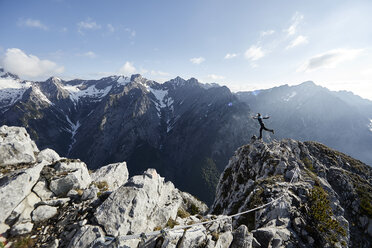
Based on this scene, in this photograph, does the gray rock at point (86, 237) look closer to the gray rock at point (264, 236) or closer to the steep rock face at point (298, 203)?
the gray rock at point (264, 236)

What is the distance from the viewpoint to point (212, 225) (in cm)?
1155

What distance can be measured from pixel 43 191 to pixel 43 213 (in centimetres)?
238

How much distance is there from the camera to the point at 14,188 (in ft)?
34.1

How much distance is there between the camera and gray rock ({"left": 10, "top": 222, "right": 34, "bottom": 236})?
9094mm

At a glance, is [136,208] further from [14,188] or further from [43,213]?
[14,188]

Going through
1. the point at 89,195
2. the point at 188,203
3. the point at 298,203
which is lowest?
the point at 188,203

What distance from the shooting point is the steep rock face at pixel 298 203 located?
12664 mm

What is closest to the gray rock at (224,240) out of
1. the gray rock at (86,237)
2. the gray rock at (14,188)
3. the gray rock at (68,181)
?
the gray rock at (86,237)

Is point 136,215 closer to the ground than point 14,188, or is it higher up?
closer to the ground

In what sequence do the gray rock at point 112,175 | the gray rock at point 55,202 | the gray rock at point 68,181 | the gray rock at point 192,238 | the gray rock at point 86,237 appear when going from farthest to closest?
the gray rock at point 112,175, the gray rock at point 68,181, the gray rock at point 55,202, the gray rock at point 192,238, the gray rock at point 86,237

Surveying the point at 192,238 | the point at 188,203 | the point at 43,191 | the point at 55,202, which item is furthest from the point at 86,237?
the point at 188,203

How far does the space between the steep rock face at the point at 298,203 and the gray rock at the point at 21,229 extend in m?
14.0

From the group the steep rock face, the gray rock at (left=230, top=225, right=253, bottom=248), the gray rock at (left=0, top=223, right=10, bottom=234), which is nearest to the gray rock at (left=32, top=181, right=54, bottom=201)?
the gray rock at (left=0, top=223, right=10, bottom=234)

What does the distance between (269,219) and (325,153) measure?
116 ft
